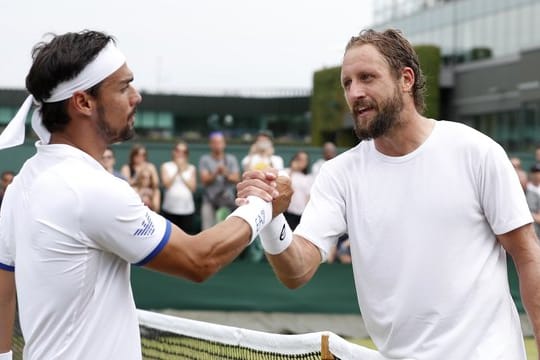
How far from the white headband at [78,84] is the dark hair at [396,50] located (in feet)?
3.52

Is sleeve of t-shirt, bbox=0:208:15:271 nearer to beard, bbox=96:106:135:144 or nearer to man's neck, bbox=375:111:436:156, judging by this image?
beard, bbox=96:106:135:144

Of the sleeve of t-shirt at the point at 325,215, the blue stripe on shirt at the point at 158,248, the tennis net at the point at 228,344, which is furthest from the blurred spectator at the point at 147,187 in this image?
the blue stripe on shirt at the point at 158,248

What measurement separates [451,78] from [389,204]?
43.9 meters

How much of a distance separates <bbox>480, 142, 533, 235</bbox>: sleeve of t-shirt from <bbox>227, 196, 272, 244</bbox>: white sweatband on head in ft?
2.60

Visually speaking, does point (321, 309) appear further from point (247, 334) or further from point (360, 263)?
point (360, 263)

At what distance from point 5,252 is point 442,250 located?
1550 millimetres

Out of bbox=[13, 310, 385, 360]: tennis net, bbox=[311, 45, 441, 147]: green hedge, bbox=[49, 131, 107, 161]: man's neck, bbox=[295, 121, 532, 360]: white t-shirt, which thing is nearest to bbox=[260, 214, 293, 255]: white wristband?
bbox=[295, 121, 532, 360]: white t-shirt

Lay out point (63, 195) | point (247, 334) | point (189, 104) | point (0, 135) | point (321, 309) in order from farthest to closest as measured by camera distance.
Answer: point (189, 104), point (321, 309), point (247, 334), point (0, 135), point (63, 195)

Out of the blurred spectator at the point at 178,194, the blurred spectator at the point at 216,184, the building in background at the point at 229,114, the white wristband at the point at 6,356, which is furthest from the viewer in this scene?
the building in background at the point at 229,114

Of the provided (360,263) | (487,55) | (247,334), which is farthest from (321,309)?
(487,55)

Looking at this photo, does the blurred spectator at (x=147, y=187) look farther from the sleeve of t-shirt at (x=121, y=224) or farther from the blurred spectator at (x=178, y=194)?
the sleeve of t-shirt at (x=121, y=224)

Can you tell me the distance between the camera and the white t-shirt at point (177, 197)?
1207 cm

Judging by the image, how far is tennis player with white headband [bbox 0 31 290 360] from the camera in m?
3.34

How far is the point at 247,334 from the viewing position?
18.8 ft
